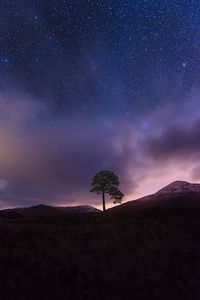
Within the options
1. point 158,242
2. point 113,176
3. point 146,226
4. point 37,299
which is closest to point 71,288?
point 37,299

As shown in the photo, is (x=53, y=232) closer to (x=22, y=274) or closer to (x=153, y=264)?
(x=22, y=274)

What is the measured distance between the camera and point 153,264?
63.9ft

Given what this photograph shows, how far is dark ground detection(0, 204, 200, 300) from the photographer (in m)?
16.5

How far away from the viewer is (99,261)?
19266 millimetres

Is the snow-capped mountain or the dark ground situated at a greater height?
the snow-capped mountain

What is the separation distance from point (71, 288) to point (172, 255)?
27.8 feet

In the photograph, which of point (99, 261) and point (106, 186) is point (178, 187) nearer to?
point (106, 186)

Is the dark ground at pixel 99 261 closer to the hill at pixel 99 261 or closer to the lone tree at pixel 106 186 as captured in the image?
the hill at pixel 99 261

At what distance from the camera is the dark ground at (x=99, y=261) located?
54.2 ft

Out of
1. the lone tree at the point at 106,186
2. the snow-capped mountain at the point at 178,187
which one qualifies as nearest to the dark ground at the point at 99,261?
the lone tree at the point at 106,186

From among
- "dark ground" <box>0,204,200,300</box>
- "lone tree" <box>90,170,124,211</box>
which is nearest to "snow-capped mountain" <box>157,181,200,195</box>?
"lone tree" <box>90,170,124,211</box>

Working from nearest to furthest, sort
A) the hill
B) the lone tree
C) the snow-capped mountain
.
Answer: the hill < the lone tree < the snow-capped mountain

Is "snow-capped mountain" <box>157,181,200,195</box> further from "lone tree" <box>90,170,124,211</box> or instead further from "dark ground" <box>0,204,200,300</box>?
"dark ground" <box>0,204,200,300</box>

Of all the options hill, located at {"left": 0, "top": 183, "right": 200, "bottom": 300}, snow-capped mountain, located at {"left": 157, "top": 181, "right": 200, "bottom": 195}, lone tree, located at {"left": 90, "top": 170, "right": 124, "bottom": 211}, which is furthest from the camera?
snow-capped mountain, located at {"left": 157, "top": 181, "right": 200, "bottom": 195}
